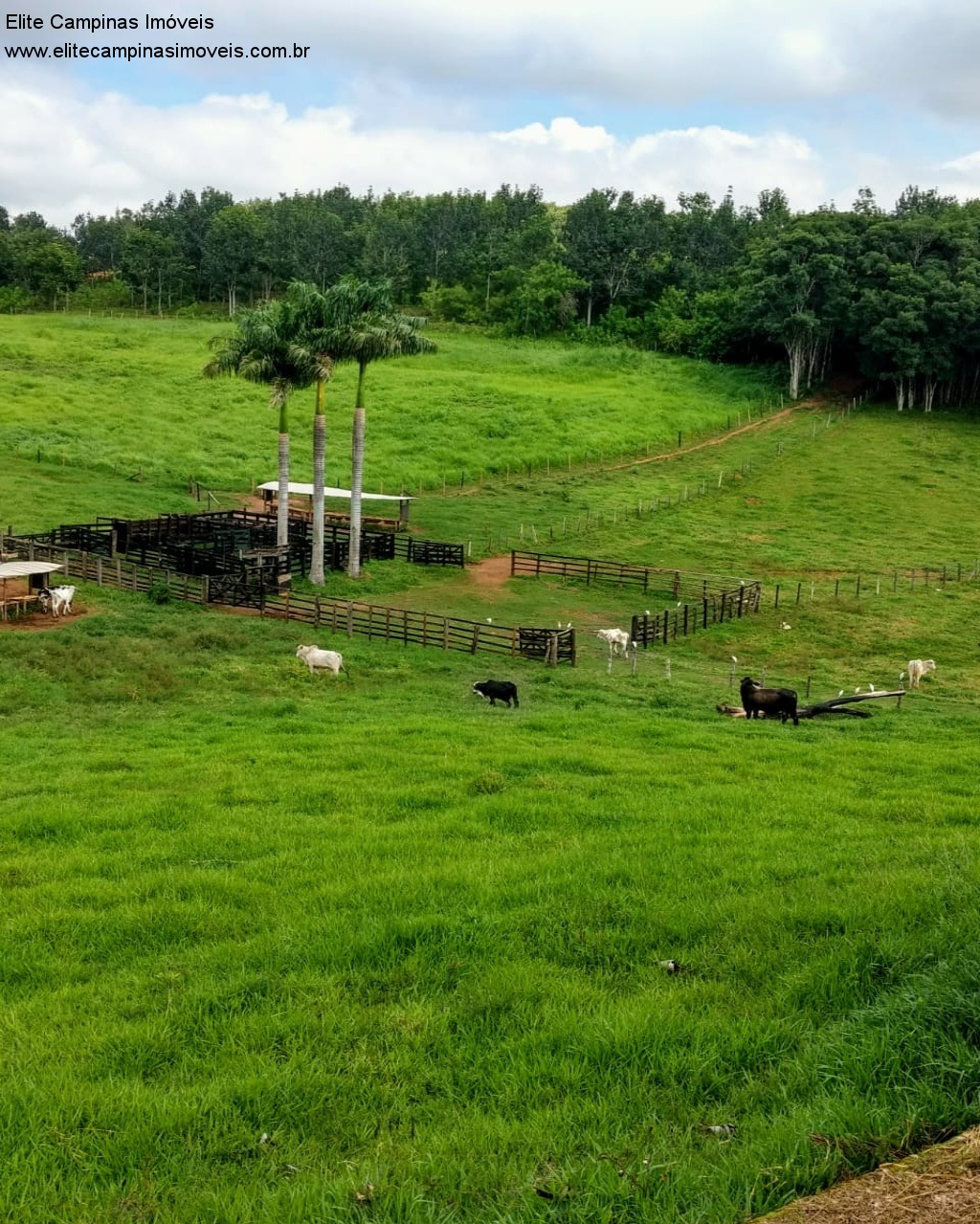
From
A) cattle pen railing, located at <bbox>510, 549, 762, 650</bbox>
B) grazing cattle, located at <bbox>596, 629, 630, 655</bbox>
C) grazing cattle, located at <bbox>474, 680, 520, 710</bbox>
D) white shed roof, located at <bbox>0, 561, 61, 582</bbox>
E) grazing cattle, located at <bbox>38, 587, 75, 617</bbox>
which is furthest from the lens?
cattle pen railing, located at <bbox>510, 549, 762, 650</bbox>

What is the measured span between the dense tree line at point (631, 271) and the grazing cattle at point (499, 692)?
212 feet

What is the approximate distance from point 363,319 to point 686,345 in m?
70.8

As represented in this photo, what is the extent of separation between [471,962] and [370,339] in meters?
30.5

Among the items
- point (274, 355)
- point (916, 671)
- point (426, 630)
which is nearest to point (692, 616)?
point (916, 671)

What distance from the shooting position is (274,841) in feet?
35.1

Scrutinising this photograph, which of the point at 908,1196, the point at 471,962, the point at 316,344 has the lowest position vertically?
the point at 471,962

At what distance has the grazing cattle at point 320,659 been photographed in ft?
78.3

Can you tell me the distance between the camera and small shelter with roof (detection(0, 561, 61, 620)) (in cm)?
2708

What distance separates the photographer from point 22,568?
→ 91.0 ft

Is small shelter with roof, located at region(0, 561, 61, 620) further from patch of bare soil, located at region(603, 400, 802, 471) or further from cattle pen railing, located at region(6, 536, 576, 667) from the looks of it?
patch of bare soil, located at region(603, 400, 802, 471)

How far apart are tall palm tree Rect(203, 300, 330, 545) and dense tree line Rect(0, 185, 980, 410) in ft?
155

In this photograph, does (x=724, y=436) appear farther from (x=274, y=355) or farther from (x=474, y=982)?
(x=474, y=982)

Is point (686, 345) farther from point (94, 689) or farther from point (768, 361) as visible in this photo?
point (94, 689)

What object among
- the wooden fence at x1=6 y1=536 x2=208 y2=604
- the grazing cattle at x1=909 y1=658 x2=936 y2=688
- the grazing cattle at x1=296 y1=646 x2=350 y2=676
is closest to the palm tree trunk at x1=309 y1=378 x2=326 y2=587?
the wooden fence at x1=6 y1=536 x2=208 y2=604
